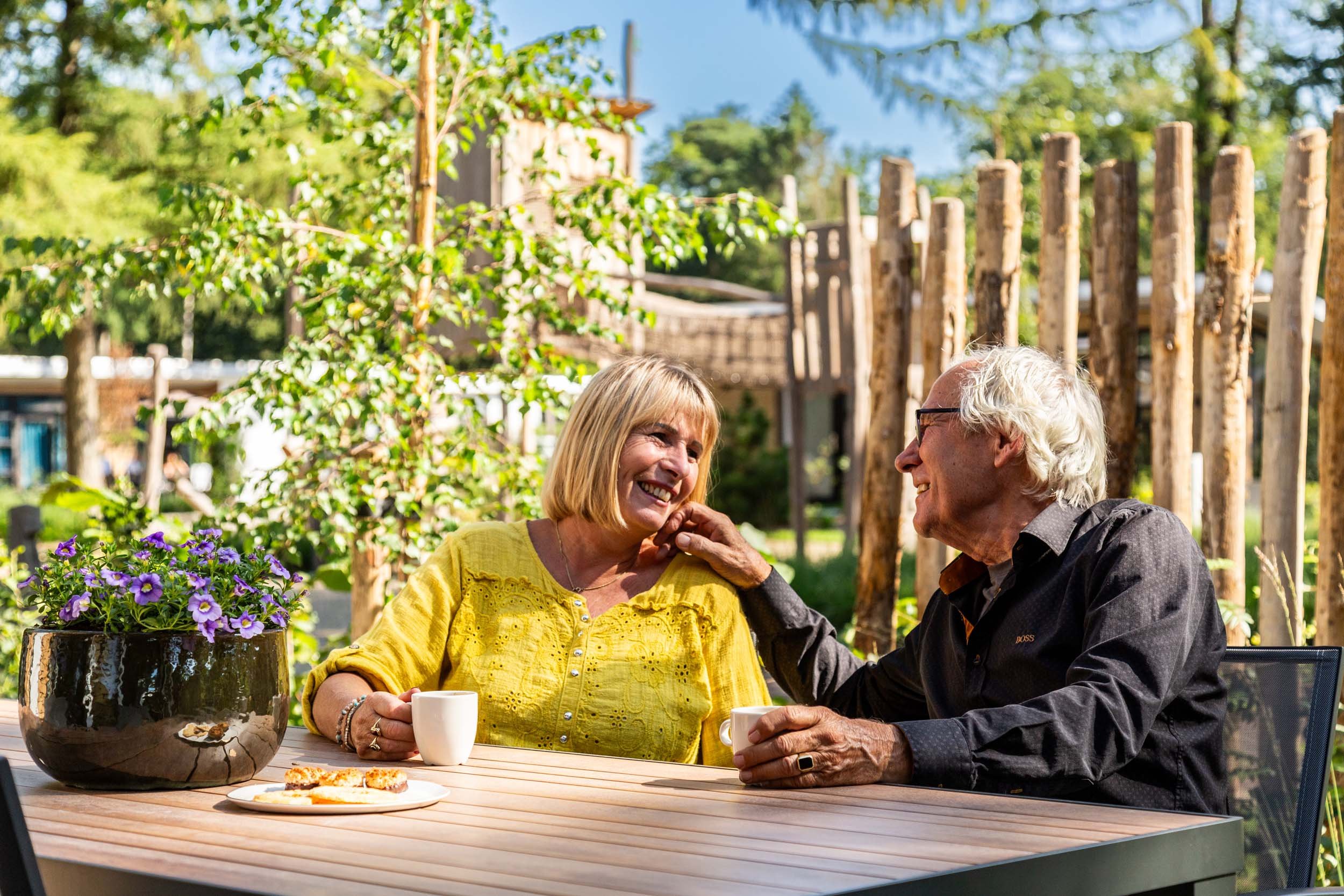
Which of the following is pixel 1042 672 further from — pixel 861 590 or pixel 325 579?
pixel 325 579

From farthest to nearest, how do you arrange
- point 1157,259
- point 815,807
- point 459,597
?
point 1157,259 < point 459,597 < point 815,807

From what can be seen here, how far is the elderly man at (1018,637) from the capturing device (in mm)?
1894

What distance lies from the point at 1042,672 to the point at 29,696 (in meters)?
1.43

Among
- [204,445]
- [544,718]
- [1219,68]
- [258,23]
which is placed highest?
[1219,68]

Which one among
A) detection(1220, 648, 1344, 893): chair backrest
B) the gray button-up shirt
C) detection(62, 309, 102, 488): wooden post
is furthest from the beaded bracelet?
detection(62, 309, 102, 488): wooden post

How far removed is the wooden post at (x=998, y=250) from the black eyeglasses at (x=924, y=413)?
169 cm

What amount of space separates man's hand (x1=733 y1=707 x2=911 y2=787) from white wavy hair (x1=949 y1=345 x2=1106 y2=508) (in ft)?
2.18

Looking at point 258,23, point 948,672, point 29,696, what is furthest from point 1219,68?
point 29,696

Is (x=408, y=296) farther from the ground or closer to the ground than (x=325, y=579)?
farther from the ground

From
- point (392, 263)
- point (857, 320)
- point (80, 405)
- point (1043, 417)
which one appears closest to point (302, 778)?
point (1043, 417)

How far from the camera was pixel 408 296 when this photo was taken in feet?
14.1

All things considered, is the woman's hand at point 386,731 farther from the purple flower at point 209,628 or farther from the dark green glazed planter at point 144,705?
the purple flower at point 209,628

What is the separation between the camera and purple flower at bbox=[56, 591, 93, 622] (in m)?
1.64

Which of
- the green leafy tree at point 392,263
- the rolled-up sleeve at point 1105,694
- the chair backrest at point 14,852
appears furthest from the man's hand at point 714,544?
the green leafy tree at point 392,263
